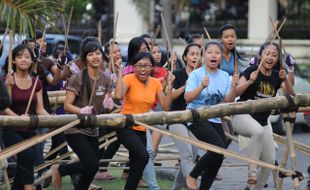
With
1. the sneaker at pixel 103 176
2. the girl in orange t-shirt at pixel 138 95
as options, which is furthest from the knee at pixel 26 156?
the sneaker at pixel 103 176

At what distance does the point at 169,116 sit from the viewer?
320 inches

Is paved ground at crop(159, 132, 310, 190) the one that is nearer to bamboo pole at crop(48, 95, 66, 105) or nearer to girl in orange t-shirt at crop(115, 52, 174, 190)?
bamboo pole at crop(48, 95, 66, 105)

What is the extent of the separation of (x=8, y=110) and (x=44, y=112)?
440mm

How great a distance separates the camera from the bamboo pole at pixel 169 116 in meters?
7.89

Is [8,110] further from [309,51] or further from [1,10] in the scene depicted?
[309,51]

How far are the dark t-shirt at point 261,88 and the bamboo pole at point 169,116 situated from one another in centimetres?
141

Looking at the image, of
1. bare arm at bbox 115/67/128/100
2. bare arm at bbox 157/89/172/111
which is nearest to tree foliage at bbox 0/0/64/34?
bare arm at bbox 115/67/128/100

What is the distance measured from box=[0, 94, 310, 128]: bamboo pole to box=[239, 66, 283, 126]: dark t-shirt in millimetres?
1411

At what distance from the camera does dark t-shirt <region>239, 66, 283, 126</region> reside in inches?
392

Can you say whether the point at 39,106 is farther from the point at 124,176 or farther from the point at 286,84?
the point at 124,176

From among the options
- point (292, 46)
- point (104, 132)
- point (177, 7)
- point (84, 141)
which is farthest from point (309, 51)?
point (84, 141)

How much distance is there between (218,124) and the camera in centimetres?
978

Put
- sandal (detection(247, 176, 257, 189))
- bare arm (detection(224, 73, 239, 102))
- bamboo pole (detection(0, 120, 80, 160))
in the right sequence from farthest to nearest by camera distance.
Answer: sandal (detection(247, 176, 257, 189)) → bare arm (detection(224, 73, 239, 102)) → bamboo pole (detection(0, 120, 80, 160))

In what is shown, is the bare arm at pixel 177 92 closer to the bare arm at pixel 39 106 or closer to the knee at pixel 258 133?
the knee at pixel 258 133
